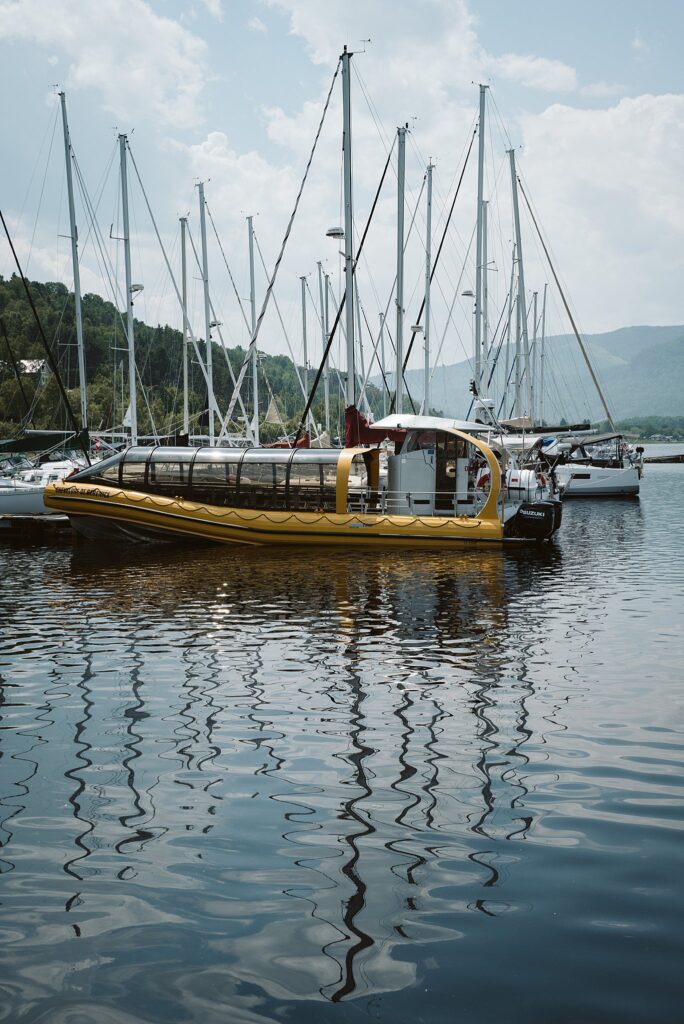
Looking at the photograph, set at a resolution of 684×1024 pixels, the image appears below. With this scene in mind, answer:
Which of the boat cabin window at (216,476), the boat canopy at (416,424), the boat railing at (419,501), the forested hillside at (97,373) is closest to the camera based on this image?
the boat railing at (419,501)

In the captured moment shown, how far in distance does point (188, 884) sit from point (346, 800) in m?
1.80

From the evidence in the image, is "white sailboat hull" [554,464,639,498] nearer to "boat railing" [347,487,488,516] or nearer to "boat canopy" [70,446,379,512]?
"boat railing" [347,487,488,516]

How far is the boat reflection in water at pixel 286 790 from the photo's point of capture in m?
5.26

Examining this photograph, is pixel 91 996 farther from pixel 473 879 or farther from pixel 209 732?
pixel 209 732

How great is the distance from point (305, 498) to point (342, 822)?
67.0 ft

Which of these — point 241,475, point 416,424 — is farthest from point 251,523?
point 416,424

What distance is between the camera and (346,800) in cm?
745

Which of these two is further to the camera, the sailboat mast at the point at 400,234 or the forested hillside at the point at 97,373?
the forested hillside at the point at 97,373

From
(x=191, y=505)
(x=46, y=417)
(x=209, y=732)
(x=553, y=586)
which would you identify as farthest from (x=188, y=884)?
(x=46, y=417)

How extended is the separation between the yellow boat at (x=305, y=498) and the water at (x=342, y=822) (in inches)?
436

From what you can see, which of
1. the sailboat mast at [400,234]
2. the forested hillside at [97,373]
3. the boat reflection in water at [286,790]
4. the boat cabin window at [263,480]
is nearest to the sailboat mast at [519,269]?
the sailboat mast at [400,234]

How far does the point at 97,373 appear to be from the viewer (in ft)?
417

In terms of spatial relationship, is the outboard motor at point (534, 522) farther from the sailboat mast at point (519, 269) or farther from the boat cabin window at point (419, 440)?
the sailboat mast at point (519, 269)

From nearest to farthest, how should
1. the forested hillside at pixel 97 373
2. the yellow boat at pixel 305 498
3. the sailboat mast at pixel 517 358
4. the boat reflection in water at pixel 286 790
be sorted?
the boat reflection in water at pixel 286 790
the yellow boat at pixel 305 498
the sailboat mast at pixel 517 358
the forested hillside at pixel 97 373
